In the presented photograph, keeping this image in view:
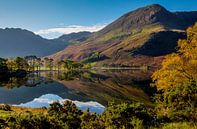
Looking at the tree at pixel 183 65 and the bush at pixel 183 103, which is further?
the tree at pixel 183 65

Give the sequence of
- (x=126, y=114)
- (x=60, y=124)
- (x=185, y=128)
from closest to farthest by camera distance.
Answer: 1. (x=185, y=128)
2. (x=126, y=114)
3. (x=60, y=124)

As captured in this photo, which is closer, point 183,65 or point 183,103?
point 183,103

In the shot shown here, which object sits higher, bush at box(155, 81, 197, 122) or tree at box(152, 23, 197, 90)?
tree at box(152, 23, 197, 90)

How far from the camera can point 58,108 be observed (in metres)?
35.8

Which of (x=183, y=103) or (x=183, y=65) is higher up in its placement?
(x=183, y=65)

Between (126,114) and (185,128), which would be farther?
(126,114)

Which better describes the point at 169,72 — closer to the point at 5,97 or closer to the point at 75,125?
the point at 75,125

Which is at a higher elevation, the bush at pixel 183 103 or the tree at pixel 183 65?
the tree at pixel 183 65

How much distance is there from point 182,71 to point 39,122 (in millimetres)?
29783

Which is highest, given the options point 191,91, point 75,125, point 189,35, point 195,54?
point 189,35

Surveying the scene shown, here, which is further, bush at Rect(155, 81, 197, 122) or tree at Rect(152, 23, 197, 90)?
tree at Rect(152, 23, 197, 90)

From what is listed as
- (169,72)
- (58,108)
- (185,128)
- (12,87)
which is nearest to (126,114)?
(185,128)

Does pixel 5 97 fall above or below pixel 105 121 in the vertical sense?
below

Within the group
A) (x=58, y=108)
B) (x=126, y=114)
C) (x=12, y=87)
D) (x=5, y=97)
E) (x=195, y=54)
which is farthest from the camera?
(x=12, y=87)
